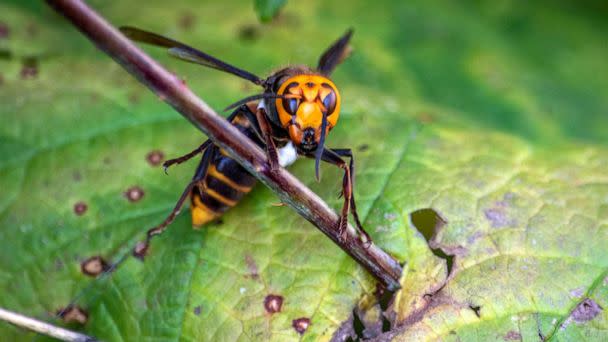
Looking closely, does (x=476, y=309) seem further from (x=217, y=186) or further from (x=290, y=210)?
(x=217, y=186)

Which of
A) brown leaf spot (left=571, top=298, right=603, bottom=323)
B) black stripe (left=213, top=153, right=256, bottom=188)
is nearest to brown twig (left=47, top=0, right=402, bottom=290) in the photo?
black stripe (left=213, top=153, right=256, bottom=188)

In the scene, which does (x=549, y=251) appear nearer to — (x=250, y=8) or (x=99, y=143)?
(x=99, y=143)

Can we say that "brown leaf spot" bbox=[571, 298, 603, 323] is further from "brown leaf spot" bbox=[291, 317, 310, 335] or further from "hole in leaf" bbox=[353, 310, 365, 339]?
"brown leaf spot" bbox=[291, 317, 310, 335]

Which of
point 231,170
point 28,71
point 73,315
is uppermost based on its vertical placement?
point 231,170

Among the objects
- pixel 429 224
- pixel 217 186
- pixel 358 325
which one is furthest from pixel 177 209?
pixel 429 224

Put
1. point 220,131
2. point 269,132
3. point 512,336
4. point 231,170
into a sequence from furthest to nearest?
point 231,170, point 269,132, point 512,336, point 220,131

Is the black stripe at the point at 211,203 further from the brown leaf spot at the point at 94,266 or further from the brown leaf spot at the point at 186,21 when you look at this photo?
the brown leaf spot at the point at 186,21
